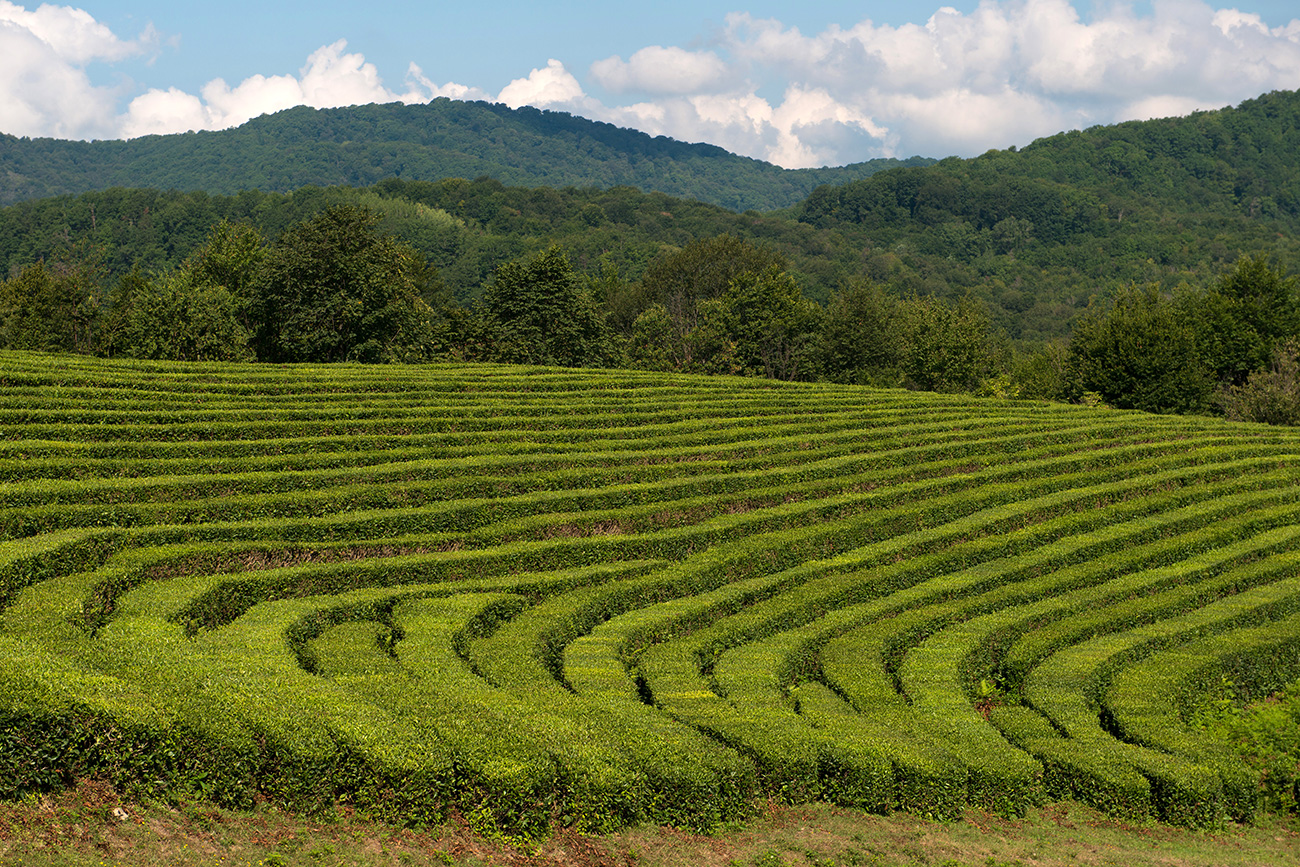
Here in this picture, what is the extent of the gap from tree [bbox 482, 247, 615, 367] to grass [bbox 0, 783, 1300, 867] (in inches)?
1891

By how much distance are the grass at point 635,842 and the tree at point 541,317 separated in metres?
48.0

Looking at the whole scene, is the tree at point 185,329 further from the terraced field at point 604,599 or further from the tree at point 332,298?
the terraced field at point 604,599

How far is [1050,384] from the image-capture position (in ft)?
203

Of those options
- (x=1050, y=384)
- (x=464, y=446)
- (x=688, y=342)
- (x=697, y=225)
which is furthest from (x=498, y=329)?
(x=697, y=225)

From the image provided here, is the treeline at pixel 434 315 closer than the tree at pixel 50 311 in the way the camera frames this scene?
Yes

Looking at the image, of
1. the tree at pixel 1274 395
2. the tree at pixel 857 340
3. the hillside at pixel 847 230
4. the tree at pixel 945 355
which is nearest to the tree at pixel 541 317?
the tree at pixel 857 340

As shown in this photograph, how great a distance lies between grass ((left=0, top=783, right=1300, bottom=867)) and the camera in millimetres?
8641

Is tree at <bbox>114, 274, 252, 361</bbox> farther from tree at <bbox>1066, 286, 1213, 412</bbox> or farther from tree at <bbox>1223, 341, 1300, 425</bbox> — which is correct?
tree at <bbox>1223, 341, 1300, 425</bbox>

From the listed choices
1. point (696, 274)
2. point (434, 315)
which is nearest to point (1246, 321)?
point (696, 274)

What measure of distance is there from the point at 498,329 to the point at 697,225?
107 m

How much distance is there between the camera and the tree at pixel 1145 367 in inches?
Result: 1989

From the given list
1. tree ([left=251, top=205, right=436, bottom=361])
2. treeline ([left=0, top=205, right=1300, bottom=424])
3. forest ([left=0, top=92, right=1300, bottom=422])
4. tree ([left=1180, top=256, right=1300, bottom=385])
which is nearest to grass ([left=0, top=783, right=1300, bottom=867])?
treeline ([left=0, top=205, right=1300, bottom=424])

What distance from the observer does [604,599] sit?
1936 centimetres

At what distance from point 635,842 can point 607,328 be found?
180 ft
